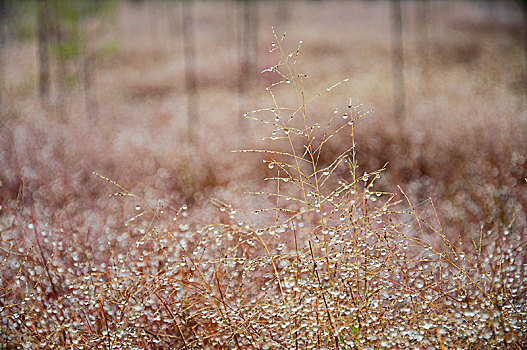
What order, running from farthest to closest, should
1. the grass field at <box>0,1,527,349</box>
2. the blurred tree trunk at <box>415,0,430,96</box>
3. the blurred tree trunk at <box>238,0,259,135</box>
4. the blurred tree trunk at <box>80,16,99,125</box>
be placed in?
the blurred tree trunk at <box>415,0,430,96</box> → the blurred tree trunk at <box>238,0,259,135</box> → the blurred tree trunk at <box>80,16,99,125</box> → the grass field at <box>0,1,527,349</box>

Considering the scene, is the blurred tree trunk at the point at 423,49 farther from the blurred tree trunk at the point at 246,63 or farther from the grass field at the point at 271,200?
the blurred tree trunk at the point at 246,63

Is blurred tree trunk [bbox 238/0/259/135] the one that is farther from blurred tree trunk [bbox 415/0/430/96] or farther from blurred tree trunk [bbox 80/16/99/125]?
blurred tree trunk [bbox 415/0/430/96]

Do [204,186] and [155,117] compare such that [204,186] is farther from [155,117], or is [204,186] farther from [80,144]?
[155,117]

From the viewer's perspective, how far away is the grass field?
1760 mm

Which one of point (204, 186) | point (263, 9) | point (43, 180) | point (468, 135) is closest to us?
point (43, 180)

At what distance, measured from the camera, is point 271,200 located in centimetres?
464

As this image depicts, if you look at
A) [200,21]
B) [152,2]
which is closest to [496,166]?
[200,21]

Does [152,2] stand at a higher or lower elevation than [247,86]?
higher

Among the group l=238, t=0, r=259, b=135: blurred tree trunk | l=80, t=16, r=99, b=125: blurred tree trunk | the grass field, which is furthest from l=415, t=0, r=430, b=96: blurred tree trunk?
l=80, t=16, r=99, b=125: blurred tree trunk

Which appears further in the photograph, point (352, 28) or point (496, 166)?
point (352, 28)

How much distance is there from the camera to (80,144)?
7277 mm

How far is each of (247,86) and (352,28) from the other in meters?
12.3

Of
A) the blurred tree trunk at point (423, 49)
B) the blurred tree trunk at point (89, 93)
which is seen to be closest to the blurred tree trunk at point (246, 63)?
the blurred tree trunk at point (89, 93)

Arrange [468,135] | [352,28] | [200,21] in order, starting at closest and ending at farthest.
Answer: [468,135] < [352,28] < [200,21]
